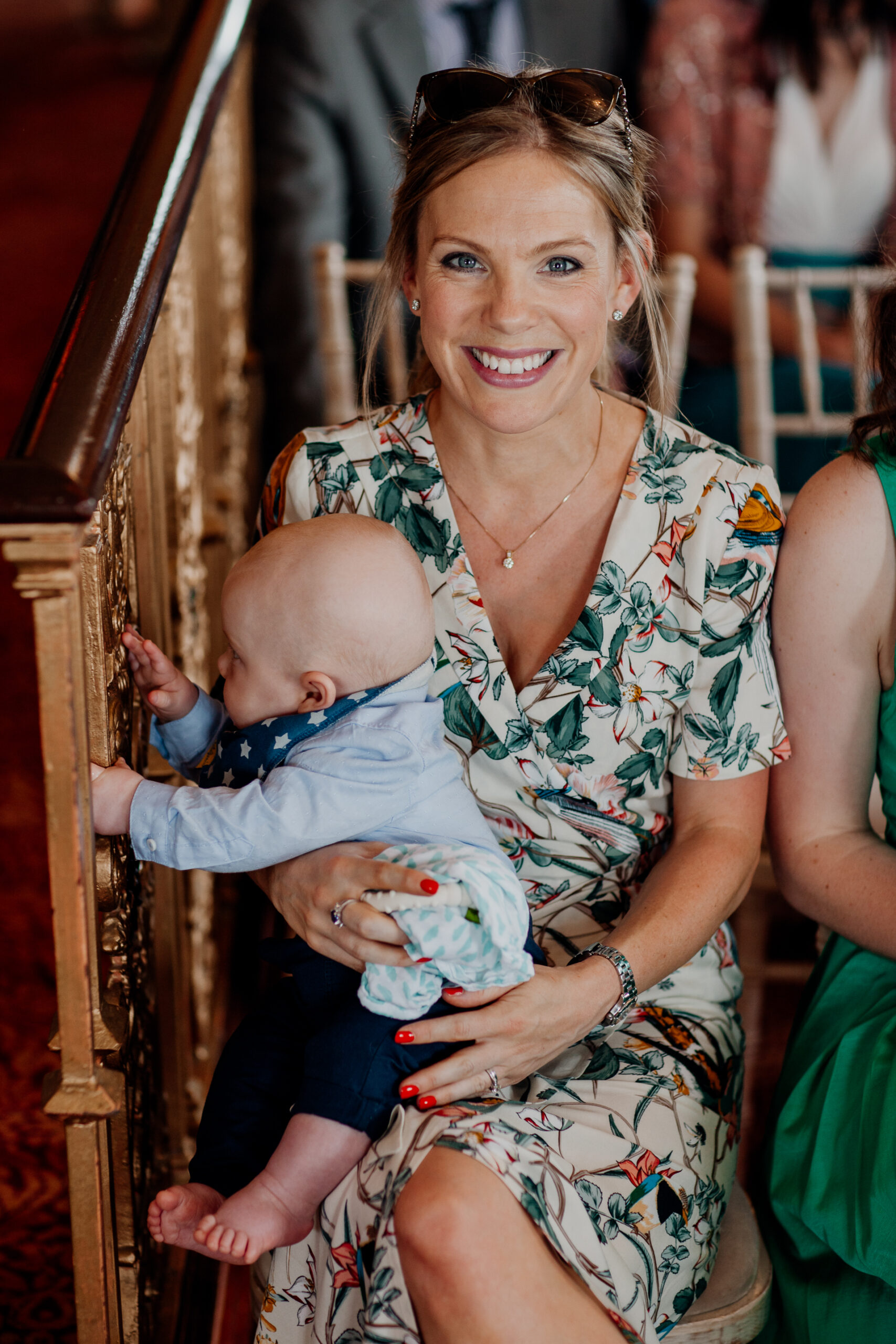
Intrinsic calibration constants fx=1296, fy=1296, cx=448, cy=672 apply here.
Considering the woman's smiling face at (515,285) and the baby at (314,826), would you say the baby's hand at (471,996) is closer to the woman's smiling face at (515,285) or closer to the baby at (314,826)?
the baby at (314,826)

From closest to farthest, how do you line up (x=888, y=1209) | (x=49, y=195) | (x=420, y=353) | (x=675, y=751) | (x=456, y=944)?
1. (x=456, y=944)
2. (x=888, y=1209)
3. (x=675, y=751)
4. (x=420, y=353)
5. (x=49, y=195)

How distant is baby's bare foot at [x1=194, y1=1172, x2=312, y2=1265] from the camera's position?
1260mm

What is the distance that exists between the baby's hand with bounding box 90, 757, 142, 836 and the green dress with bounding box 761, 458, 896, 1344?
0.88 metres

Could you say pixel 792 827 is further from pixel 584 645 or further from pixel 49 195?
pixel 49 195

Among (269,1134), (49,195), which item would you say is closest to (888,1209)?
(269,1134)

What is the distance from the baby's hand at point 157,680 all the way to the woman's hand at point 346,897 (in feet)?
0.73

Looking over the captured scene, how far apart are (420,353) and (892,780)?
2.90ft

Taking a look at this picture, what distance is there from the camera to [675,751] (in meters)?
1.67

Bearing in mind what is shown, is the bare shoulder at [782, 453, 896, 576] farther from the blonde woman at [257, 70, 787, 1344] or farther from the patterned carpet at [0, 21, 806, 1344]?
the patterned carpet at [0, 21, 806, 1344]

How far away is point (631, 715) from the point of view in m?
1.64

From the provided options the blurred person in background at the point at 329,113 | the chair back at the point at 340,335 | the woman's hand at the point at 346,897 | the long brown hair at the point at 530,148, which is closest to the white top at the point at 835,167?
the blurred person in background at the point at 329,113

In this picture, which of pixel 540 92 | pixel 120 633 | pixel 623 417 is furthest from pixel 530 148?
pixel 120 633

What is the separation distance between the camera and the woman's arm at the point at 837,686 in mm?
1583

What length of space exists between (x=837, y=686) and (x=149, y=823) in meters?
0.85
